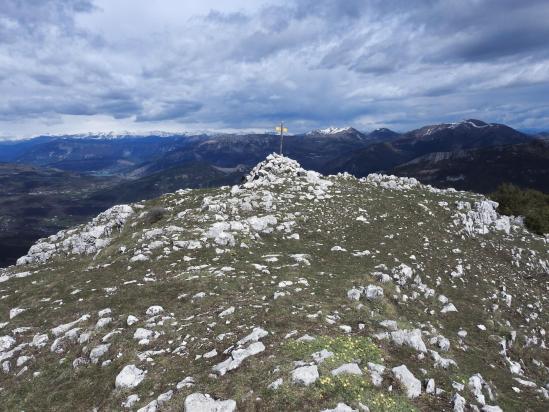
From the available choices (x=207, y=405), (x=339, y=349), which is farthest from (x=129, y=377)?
(x=339, y=349)

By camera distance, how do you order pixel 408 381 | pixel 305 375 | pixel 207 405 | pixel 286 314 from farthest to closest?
pixel 286 314 → pixel 408 381 → pixel 305 375 → pixel 207 405

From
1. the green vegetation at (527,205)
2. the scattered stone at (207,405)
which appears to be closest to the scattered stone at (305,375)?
the scattered stone at (207,405)

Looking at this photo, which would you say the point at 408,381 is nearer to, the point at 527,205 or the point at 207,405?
the point at 207,405

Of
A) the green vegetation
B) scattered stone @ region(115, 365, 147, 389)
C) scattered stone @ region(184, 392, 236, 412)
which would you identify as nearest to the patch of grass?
scattered stone @ region(184, 392, 236, 412)

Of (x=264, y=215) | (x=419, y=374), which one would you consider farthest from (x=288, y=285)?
(x=264, y=215)

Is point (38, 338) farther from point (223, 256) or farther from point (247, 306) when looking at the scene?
point (223, 256)

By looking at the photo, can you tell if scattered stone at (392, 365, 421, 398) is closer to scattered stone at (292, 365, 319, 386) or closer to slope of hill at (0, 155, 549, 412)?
slope of hill at (0, 155, 549, 412)

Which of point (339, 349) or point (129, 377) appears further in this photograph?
point (339, 349)
